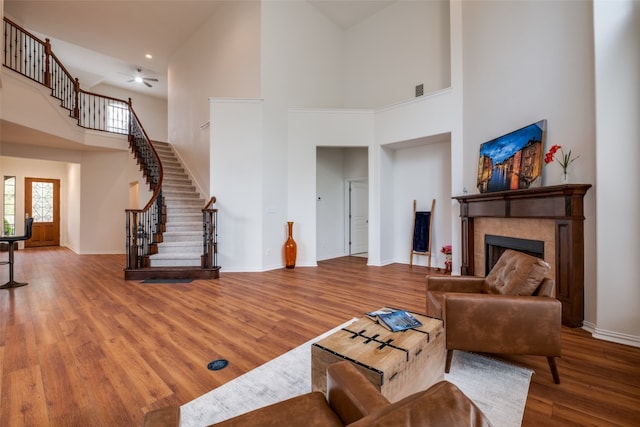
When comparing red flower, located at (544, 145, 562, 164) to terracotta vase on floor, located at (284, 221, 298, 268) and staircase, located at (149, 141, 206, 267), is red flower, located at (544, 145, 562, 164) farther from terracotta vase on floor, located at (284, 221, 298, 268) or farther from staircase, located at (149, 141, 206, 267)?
staircase, located at (149, 141, 206, 267)

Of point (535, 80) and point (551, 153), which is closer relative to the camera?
point (551, 153)

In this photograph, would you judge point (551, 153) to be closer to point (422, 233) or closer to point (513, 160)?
point (513, 160)

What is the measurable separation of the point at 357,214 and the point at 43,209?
11.0 meters

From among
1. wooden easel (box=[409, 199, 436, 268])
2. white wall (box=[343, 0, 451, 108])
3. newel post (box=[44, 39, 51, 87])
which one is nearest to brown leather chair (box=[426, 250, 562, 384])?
wooden easel (box=[409, 199, 436, 268])

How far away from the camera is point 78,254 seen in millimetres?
8578

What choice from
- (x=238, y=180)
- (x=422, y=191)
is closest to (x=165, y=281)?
(x=238, y=180)

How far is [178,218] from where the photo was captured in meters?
6.64

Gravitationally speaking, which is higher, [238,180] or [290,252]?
[238,180]

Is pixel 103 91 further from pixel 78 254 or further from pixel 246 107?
pixel 246 107

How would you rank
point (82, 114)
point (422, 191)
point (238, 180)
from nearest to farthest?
1. point (238, 180)
2. point (422, 191)
3. point (82, 114)

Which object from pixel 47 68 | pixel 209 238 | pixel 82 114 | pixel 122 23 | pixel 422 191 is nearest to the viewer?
pixel 209 238

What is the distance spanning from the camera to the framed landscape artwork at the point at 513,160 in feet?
11.5

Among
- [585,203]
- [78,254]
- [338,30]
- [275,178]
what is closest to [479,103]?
[585,203]

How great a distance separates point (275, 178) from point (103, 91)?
31.1 feet
